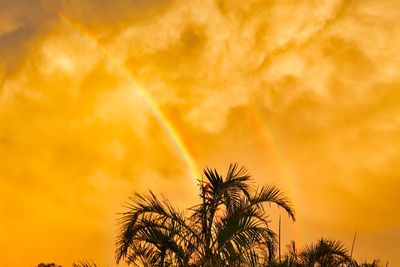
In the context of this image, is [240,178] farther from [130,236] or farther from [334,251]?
[334,251]

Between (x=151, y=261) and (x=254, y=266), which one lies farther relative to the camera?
(x=151, y=261)

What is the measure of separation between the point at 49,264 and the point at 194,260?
3537 centimetres

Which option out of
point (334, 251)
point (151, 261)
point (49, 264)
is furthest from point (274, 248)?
point (49, 264)

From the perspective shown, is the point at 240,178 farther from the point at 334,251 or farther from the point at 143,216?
the point at 334,251

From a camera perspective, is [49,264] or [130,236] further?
[49,264]

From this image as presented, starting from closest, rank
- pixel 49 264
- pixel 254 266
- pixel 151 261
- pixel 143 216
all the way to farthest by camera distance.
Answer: pixel 254 266
pixel 151 261
pixel 143 216
pixel 49 264

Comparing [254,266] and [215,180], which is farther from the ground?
[215,180]

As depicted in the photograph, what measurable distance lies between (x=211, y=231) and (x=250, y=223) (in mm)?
724

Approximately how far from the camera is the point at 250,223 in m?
9.11

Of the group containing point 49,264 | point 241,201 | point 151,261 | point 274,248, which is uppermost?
point 49,264

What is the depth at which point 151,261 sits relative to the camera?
8617 mm

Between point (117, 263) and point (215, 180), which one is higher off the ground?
point (215, 180)

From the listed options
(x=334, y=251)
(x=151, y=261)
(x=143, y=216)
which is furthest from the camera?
(x=334, y=251)

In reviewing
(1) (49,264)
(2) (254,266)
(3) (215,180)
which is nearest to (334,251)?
(3) (215,180)
